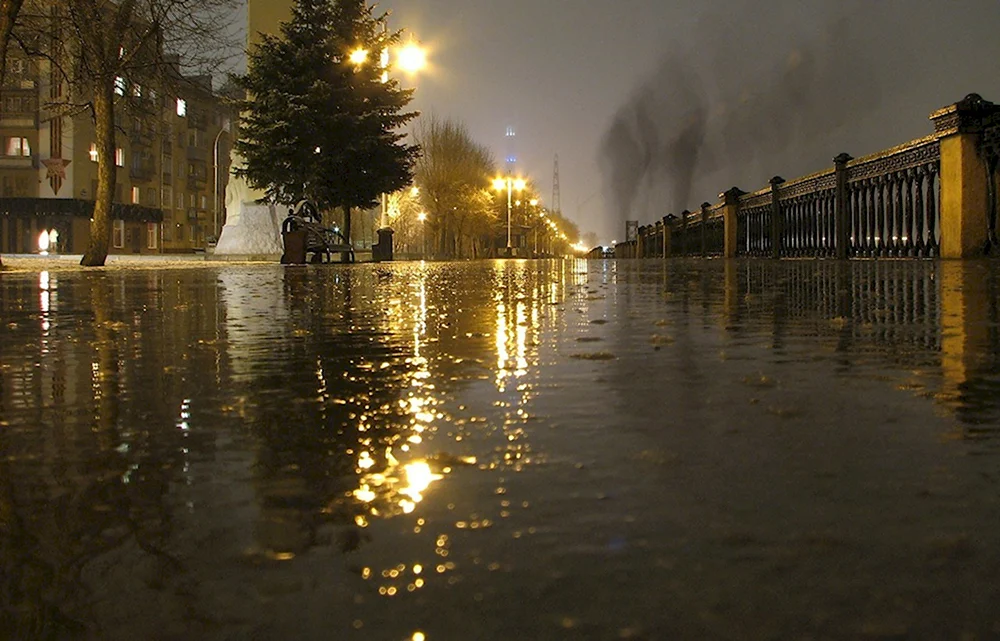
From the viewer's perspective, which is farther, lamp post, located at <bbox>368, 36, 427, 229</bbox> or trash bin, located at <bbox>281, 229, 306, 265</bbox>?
lamp post, located at <bbox>368, 36, 427, 229</bbox>

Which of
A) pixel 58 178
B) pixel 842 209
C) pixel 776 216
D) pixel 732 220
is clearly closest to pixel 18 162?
pixel 58 178

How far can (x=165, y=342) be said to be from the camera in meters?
4.52

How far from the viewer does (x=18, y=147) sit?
213 ft

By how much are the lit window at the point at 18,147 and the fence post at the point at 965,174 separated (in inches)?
2565

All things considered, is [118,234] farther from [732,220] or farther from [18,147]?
[732,220]

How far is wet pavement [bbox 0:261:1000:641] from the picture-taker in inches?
43.4

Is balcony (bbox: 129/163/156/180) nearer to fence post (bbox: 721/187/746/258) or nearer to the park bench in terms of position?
the park bench

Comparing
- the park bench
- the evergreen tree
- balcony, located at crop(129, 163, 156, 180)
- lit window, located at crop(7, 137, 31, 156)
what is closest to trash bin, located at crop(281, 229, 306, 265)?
the park bench

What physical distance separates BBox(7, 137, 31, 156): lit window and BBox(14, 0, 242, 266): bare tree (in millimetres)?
43962

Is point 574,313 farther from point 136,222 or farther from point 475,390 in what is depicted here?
point 136,222

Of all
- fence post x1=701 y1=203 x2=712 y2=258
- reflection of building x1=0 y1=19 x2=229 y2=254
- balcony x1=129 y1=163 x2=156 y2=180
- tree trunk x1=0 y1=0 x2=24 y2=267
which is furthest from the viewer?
balcony x1=129 y1=163 x2=156 y2=180

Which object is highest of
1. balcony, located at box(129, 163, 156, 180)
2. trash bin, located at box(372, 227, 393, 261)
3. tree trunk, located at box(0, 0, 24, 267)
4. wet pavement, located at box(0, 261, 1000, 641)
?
balcony, located at box(129, 163, 156, 180)

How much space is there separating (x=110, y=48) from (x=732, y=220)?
16.9 m

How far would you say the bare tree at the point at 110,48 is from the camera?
73.0ft
